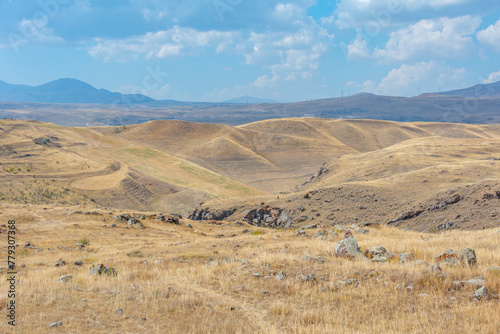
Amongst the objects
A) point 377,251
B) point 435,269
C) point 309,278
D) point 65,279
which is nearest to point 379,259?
point 377,251

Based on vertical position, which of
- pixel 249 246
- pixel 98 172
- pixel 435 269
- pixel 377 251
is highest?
pixel 435 269

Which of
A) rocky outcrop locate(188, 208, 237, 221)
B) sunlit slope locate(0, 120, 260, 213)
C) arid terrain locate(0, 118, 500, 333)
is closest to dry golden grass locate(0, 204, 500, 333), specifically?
arid terrain locate(0, 118, 500, 333)

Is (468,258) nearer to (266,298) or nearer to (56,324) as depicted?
(266,298)

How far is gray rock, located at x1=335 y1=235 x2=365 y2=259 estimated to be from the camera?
11.4 m

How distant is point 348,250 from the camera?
38.0 feet

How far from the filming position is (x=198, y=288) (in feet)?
29.6

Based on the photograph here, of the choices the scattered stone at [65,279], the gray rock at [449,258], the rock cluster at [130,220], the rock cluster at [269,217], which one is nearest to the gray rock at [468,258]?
the gray rock at [449,258]

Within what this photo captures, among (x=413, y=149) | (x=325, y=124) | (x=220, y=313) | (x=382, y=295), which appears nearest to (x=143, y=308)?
(x=220, y=313)

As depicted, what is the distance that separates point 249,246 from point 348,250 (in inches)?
202

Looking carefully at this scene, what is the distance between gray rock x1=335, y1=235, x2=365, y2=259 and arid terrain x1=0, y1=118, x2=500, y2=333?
0.39 meters

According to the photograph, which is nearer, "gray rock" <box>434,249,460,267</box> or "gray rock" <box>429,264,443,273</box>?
"gray rock" <box>429,264,443,273</box>

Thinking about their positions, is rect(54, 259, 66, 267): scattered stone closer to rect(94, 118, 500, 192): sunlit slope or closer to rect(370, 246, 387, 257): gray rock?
rect(370, 246, 387, 257): gray rock

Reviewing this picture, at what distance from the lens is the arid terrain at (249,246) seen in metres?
6.92

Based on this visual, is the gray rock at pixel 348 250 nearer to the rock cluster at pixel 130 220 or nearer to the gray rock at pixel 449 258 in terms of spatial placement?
the gray rock at pixel 449 258
